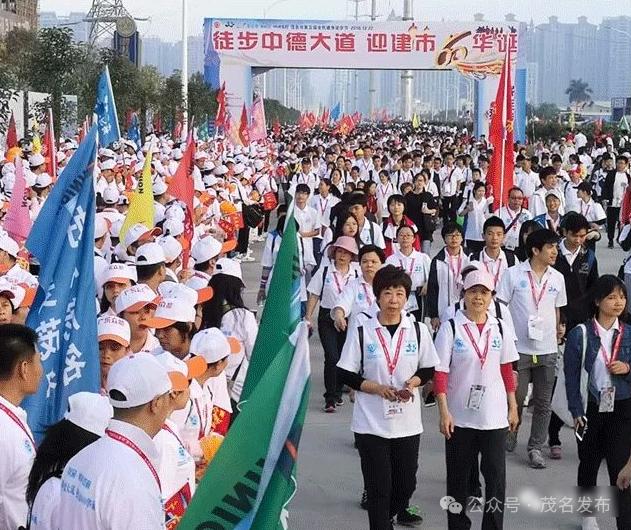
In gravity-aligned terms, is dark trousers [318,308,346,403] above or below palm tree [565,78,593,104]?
below

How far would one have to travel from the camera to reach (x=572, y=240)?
866 cm

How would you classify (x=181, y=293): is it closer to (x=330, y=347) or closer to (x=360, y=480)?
(x=360, y=480)

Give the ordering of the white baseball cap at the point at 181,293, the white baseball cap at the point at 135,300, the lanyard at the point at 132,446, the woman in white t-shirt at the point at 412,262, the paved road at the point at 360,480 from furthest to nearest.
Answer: the woman in white t-shirt at the point at 412,262 → the paved road at the point at 360,480 → the white baseball cap at the point at 135,300 → the white baseball cap at the point at 181,293 → the lanyard at the point at 132,446

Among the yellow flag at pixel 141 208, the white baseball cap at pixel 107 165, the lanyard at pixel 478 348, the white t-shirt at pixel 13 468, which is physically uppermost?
the white baseball cap at pixel 107 165

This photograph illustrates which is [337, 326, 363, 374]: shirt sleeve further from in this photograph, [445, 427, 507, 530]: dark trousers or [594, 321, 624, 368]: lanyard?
[594, 321, 624, 368]: lanyard

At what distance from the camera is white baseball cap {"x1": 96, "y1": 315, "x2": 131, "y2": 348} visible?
5.34m

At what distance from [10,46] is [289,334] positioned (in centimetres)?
4700

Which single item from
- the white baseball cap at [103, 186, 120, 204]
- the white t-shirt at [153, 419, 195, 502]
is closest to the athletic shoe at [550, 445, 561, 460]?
the white t-shirt at [153, 419, 195, 502]

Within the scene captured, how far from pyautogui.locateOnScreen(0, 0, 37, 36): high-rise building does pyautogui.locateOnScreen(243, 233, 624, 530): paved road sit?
2470 inches

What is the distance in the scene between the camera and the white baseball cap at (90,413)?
3.76 metres

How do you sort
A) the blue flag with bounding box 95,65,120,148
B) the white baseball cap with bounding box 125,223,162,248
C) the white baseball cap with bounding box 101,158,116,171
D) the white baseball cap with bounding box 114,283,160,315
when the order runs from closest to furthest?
the white baseball cap with bounding box 114,283,160,315
the white baseball cap with bounding box 125,223,162,248
the blue flag with bounding box 95,65,120,148
the white baseball cap with bounding box 101,158,116,171

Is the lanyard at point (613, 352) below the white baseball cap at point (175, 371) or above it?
below

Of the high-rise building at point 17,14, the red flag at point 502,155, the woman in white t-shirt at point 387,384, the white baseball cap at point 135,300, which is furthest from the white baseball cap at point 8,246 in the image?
the high-rise building at point 17,14

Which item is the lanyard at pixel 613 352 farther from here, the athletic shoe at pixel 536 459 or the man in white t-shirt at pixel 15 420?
the man in white t-shirt at pixel 15 420
